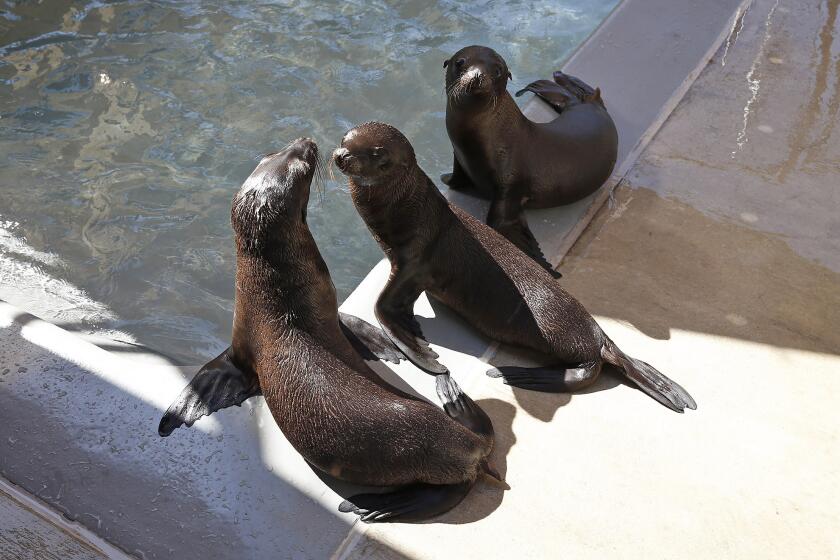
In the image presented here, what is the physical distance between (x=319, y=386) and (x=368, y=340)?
0.58 metres

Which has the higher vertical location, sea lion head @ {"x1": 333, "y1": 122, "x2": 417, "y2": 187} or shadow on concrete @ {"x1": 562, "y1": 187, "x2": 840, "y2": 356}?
sea lion head @ {"x1": 333, "y1": 122, "x2": 417, "y2": 187}

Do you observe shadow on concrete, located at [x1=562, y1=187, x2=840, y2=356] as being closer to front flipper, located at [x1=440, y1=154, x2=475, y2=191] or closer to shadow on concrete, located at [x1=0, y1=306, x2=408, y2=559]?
front flipper, located at [x1=440, y1=154, x2=475, y2=191]

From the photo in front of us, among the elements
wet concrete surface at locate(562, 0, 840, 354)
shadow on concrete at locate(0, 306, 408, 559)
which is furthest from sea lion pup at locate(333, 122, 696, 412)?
shadow on concrete at locate(0, 306, 408, 559)

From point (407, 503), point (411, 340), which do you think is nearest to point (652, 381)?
point (411, 340)

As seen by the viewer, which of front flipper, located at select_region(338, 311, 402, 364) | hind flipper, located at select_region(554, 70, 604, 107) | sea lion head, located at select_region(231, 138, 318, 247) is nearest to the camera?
sea lion head, located at select_region(231, 138, 318, 247)

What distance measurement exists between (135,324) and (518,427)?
2021 mm

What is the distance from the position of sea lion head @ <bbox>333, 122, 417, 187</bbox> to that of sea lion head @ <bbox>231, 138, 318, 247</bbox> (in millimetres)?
314

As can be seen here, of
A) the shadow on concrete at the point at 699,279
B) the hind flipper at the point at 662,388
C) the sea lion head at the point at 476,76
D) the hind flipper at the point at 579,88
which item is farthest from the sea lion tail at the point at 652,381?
the hind flipper at the point at 579,88

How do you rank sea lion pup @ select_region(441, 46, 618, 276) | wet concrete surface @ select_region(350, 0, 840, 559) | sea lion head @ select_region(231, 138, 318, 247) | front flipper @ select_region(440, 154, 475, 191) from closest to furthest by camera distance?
wet concrete surface @ select_region(350, 0, 840, 559), sea lion head @ select_region(231, 138, 318, 247), sea lion pup @ select_region(441, 46, 618, 276), front flipper @ select_region(440, 154, 475, 191)

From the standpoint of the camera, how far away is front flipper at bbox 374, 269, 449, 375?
3201 millimetres

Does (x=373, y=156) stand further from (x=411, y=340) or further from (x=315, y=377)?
(x=315, y=377)

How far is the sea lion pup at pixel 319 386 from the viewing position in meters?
2.65

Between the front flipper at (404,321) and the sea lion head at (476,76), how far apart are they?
0.97 m

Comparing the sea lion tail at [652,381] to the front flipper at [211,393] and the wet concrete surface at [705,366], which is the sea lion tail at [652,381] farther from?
the front flipper at [211,393]
